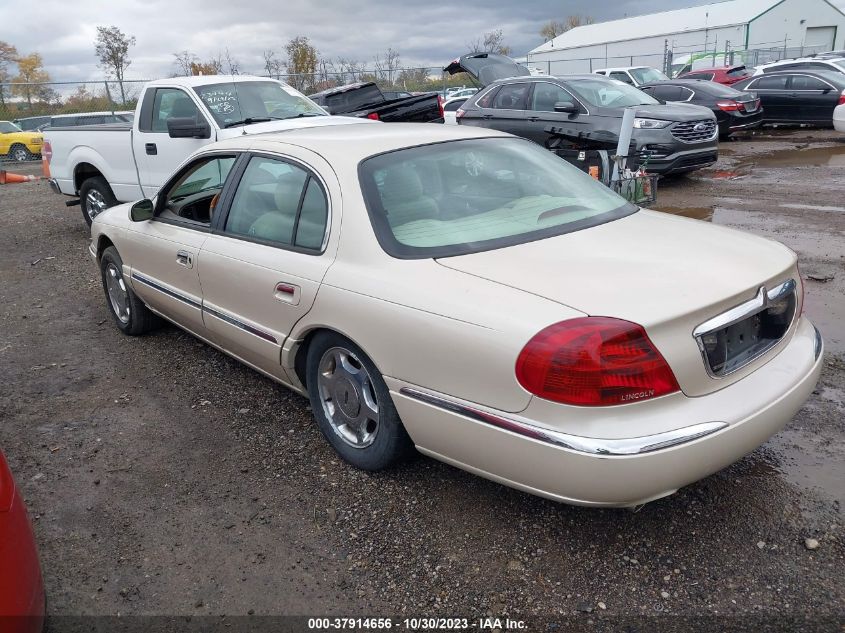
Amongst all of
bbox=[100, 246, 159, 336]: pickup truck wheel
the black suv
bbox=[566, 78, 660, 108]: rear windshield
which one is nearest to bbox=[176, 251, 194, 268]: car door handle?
bbox=[100, 246, 159, 336]: pickup truck wheel

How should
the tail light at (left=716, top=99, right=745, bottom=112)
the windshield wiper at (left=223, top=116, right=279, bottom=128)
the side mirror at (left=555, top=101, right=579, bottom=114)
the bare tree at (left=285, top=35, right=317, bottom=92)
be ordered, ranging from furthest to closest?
the bare tree at (left=285, top=35, right=317, bottom=92) < the tail light at (left=716, top=99, right=745, bottom=112) < the side mirror at (left=555, top=101, right=579, bottom=114) < the windshield wiper at (left=223, top=116, right=279, bottom=128)

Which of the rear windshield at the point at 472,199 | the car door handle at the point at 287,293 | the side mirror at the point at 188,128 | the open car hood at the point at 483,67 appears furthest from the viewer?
the open car hood at the point at 483,67

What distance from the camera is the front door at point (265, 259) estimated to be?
3.29 meters

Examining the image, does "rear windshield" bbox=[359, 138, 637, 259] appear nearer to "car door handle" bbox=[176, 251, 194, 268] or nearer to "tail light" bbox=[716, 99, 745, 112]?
"car door handle" bbox=[176, 251, 194, 268]

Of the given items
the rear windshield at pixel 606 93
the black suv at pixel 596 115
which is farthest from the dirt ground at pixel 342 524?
the rear windshield at pixel 606 93

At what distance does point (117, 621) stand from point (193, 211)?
2.67 m

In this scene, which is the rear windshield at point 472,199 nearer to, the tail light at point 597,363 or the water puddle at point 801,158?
the tail light at point 597,363

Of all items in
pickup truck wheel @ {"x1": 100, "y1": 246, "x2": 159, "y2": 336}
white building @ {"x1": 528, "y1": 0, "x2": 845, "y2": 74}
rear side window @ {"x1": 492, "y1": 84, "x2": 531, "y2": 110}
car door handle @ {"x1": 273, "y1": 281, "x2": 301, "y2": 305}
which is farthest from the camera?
white building @ {"x1": 528, "y1": 0, "x2": 845, "y2": 74}

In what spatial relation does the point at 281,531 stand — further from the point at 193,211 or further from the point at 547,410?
the point at 193,211

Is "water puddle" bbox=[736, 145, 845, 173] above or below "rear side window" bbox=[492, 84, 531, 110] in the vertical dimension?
below

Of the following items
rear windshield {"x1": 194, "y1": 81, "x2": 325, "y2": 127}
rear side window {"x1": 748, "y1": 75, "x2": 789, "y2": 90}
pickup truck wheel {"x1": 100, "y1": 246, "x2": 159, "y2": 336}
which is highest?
rear windshield {"x1": 194, "y1": 81, "x2": 325, "y2": 127}

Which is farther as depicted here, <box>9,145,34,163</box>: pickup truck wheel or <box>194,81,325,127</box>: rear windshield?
<box>9,145,34,163</box>: pickup truck wheel

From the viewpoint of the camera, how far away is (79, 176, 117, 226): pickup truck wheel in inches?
348

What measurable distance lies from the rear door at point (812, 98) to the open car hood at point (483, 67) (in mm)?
8873
